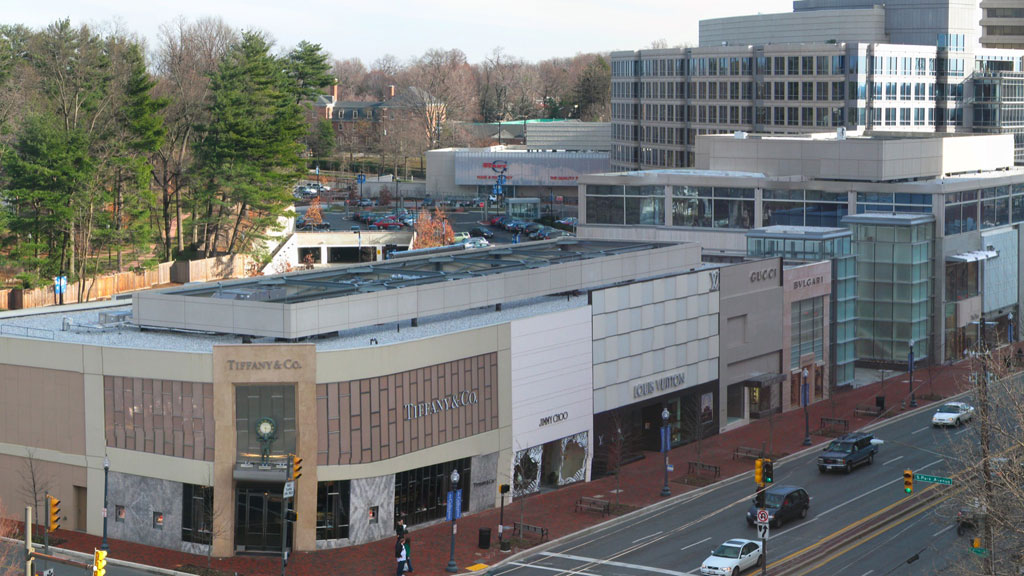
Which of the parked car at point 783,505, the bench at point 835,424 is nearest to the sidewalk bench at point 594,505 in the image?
the parked car at point 783,505

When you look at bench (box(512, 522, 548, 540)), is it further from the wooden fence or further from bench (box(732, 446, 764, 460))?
the wooden fence

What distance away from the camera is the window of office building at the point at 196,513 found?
55.4m

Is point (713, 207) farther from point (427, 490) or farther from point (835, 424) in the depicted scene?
point (427, 490)

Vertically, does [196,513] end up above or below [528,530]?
above

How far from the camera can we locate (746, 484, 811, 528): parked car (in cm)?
5931

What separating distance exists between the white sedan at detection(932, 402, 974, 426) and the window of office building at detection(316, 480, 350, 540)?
122 ft

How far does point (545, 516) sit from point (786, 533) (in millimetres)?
10373

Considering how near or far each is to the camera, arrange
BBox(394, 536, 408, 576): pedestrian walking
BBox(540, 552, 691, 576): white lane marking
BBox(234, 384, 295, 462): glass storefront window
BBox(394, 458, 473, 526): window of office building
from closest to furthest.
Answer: BBox(394, 536, 408, 576): pedestrian walking → BBox(540, 552, 691, 576): white lane marking → BBox(234, 384, 295, 462): glass storefront window → BBox(394, 458, 473, 526): window of office building

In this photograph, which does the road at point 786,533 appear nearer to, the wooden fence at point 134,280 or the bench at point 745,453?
the bench at point 745,453

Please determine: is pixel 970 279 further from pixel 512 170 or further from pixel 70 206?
pixel 512 170

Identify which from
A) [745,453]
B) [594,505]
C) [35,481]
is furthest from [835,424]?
[35,481]

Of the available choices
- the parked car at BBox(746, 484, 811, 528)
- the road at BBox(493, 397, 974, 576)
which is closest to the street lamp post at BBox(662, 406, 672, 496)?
the road at BBox(493, 397, 974, 576)

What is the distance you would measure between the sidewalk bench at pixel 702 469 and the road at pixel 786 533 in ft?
3.22

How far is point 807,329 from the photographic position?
85.8m
